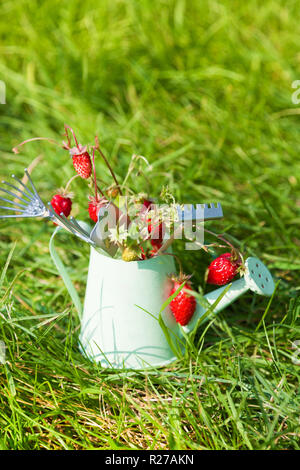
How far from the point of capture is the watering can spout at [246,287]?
3.03 ft

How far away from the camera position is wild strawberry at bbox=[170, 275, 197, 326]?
98 cm

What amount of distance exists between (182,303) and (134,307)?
100 millimetres

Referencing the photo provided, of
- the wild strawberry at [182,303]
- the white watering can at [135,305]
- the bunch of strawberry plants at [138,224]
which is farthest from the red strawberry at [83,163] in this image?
the wild strawberry at [182,303]

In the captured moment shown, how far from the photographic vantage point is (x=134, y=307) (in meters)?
0.97

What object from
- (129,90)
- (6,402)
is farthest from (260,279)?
(129,90)

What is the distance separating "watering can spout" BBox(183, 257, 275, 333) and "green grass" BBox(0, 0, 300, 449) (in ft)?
0.23

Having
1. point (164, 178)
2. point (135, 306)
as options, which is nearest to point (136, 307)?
point (135, 306)

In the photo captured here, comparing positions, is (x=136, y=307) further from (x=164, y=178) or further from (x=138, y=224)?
(x=164, y=178)

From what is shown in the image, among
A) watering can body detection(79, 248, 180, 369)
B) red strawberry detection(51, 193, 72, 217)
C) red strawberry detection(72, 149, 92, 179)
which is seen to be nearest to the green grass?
watering can body detection(79, 248, 180, 369)

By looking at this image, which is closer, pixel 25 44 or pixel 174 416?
pixel 174 416

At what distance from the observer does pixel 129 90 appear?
2002 mm

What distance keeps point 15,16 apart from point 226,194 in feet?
4.58

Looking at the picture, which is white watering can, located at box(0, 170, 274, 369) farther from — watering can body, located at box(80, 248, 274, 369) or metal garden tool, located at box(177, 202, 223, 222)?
metal garden tool, located at box(177, 202, 223, 222)
